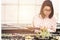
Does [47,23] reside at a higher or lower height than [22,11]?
lower

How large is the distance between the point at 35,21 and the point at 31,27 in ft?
0.22

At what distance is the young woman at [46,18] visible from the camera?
1.25 meters

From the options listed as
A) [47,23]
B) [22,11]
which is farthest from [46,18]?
[22,11]

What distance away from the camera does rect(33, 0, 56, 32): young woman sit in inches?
49.2

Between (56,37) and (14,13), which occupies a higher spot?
(14,13)

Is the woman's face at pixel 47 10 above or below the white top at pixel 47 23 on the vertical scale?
above

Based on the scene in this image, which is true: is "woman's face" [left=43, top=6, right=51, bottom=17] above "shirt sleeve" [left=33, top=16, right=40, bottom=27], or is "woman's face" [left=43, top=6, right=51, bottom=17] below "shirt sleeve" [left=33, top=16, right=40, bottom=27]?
above

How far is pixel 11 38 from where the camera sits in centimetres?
123

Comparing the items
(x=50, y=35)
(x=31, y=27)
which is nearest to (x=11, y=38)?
(x=31, y=27)

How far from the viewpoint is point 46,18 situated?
1268 mm

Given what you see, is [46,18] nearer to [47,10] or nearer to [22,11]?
[47,10]

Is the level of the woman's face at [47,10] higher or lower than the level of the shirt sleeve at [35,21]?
higher

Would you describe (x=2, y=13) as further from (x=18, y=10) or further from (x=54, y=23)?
(x=54, y=23)

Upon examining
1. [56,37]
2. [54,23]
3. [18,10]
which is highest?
[18,10]
